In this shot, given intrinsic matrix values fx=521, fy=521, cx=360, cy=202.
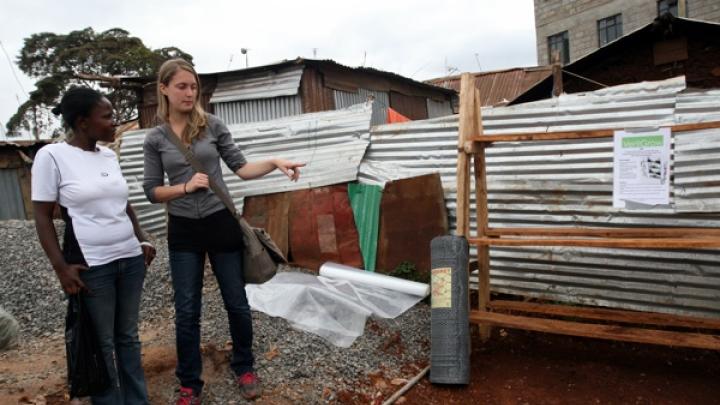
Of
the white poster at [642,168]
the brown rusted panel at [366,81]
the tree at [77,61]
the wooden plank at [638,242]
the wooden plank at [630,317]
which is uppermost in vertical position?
the tree at [77,61]

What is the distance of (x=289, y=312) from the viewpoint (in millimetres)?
4434

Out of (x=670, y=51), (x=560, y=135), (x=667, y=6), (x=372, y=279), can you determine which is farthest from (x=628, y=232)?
(x=667, y=6)

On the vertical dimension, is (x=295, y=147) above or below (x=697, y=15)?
below

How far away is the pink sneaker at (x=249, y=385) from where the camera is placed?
10.4 feet

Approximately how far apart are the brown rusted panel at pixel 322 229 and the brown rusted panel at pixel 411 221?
0.36 meters

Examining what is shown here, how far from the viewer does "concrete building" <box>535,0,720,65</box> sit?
2133cm

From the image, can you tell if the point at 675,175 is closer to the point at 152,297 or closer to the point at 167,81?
the point at 167,81

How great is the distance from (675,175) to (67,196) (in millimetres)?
4288

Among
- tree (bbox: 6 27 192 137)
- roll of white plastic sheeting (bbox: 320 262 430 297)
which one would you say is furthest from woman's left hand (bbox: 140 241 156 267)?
tree (bbox: 6 27 192 137)

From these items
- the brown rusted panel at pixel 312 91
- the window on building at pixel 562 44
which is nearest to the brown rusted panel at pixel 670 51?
the brown rusted panel at pixel 312 91

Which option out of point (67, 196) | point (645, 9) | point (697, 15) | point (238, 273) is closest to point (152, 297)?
point (238, 273)

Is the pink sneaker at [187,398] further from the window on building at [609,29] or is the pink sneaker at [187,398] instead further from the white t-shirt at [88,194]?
the window on building at [609,29]

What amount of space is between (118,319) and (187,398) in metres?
0.63

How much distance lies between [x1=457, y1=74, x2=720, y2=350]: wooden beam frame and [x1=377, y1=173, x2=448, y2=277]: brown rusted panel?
1.21m
